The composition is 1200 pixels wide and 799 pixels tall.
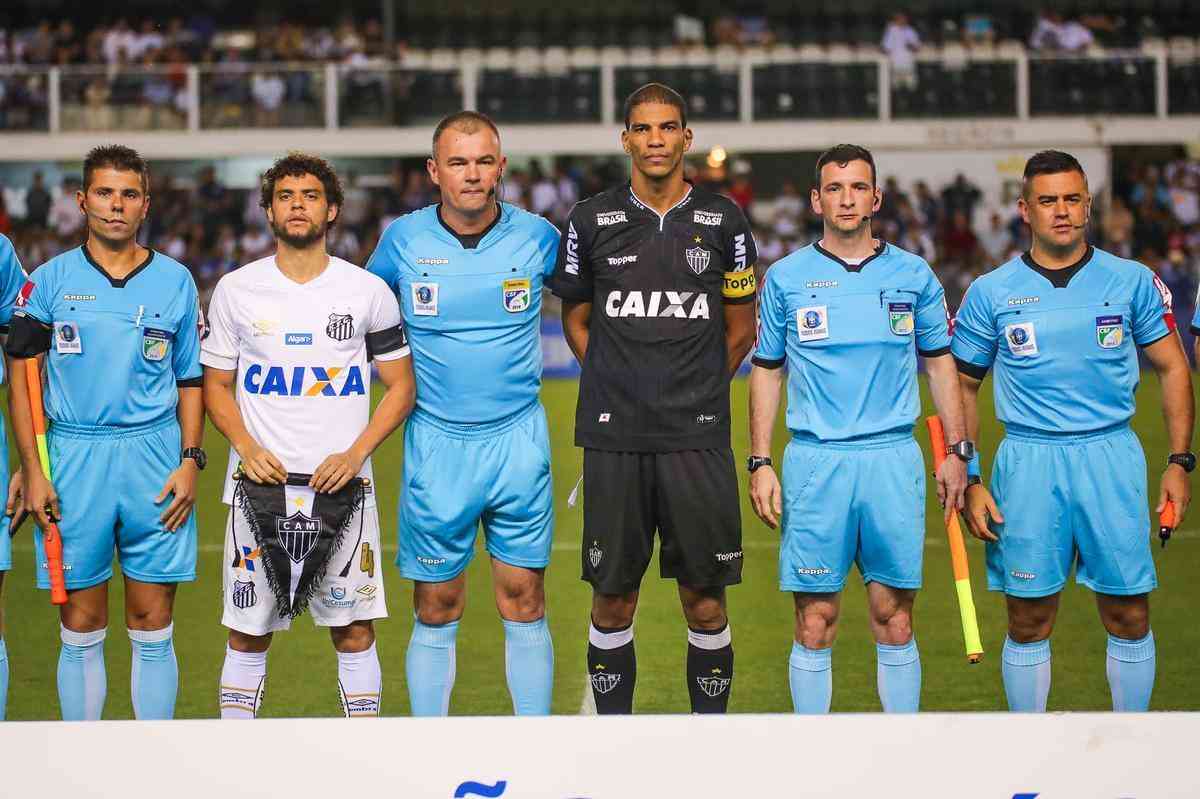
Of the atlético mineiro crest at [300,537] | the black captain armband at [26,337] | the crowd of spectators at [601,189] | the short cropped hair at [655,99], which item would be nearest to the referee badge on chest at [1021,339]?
the short cropped hair at [655,99]

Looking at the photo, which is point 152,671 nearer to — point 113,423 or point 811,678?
point 113,423

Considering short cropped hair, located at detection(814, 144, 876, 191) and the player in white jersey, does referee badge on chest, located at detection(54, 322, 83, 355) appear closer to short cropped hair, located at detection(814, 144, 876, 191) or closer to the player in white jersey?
the player in white jersey

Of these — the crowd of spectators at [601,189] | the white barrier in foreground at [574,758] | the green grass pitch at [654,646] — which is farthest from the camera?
the crowd of spectators at [601,189]

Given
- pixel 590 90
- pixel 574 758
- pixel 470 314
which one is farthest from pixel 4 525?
pixel 590 90

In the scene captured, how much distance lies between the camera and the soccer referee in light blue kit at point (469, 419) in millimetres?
5098

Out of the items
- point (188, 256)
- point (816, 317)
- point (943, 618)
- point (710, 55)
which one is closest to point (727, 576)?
point (816, 317)

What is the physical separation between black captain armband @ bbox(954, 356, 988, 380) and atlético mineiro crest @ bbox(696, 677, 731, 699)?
51.0 inches

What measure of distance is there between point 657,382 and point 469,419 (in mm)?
629

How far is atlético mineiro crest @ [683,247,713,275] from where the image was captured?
5031 mm

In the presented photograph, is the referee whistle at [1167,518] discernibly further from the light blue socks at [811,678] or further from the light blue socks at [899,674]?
the light blue socks at [811,678]

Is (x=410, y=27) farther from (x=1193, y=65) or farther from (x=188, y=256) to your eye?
(x=1193, y=65)

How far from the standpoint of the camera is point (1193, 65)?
23938 mm

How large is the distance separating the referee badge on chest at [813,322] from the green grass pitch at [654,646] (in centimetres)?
170

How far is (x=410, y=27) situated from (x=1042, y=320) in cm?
2519
